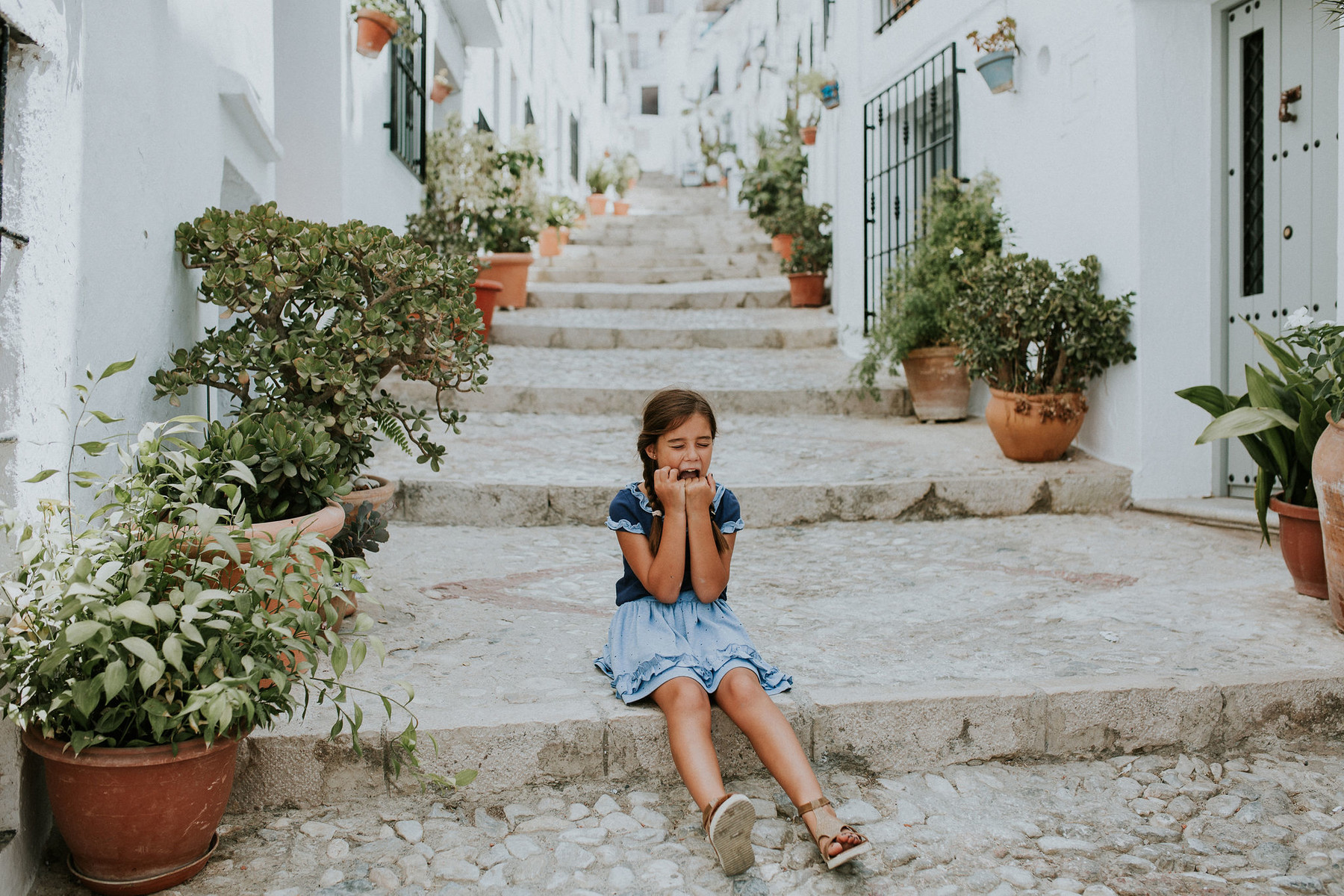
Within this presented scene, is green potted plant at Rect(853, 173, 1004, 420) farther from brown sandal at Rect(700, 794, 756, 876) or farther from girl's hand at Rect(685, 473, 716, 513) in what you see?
brown sandal at Rect(700, 794, 756, 876)

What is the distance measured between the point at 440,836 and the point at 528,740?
10.6 inches

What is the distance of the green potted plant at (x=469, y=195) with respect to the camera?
296 inches

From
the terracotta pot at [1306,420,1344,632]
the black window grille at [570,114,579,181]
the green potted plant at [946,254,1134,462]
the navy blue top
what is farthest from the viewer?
the black window grille at [570,114,579,181]

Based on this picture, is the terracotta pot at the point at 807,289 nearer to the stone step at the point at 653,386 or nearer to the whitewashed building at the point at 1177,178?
the stone step at the point at 653,386

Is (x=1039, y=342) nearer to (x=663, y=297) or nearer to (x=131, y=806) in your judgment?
(x=131, y=806)

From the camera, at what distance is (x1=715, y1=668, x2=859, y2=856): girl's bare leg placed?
6.60 ft

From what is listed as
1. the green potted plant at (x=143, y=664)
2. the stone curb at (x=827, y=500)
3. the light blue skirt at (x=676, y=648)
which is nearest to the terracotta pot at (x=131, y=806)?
the green potted plant at (x=143, y=664)

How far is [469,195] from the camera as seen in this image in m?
7.76

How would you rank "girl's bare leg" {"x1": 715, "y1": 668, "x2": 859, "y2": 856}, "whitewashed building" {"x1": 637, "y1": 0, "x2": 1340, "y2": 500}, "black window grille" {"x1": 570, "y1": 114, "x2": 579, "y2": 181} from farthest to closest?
"black window grille" {"x1": 570, "y1": 114, "x2": 579, "y2": 181} → "whitewashed building" {"x1": 637, "y1": 0, "x2": 1340, "y2": 500} → "girl's bare leg" {"x1": 715, "y1": 668, "x2": 859, "y2": 856}

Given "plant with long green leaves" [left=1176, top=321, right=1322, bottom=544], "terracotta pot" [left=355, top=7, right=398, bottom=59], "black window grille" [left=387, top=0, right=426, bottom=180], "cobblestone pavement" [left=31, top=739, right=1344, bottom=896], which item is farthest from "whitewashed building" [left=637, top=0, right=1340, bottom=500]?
"black window grille" [left=387, top=0, right=426, bottom=180]

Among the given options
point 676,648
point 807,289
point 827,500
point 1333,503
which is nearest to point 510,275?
point 807,289

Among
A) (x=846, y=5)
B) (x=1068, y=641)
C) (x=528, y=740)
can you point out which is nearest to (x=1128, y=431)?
(x=1068, y=641)

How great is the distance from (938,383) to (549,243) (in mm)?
6342

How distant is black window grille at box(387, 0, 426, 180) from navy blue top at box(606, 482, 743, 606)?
184 inches
